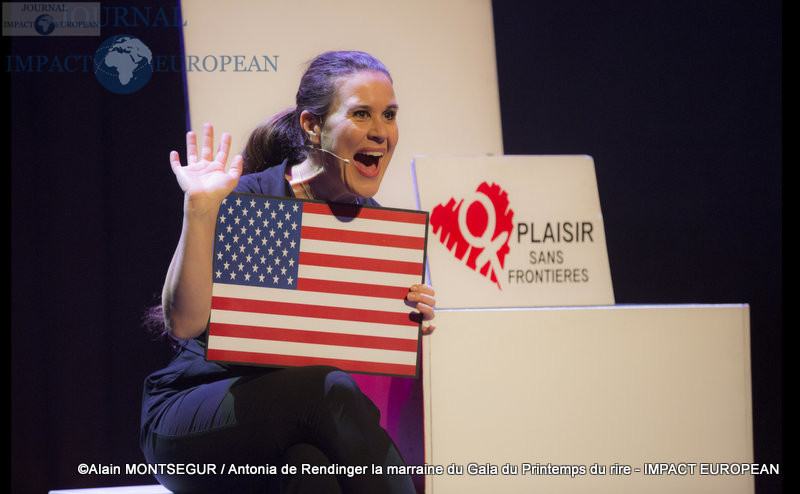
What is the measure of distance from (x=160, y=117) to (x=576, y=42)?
1.82 meters

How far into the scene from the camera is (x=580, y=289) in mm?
2363

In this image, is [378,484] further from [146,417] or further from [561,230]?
[561,230]

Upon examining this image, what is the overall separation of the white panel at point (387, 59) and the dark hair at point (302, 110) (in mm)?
298

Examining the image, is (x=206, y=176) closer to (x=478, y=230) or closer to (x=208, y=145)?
(x=208, y=145)

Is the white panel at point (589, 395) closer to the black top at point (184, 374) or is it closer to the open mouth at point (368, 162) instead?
the open mouth at point (368, 162)

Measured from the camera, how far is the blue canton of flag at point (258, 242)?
1794 millimetres

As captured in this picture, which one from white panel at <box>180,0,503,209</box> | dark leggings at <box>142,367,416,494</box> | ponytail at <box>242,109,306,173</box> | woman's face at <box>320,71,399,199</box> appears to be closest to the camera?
dark leggings at <box>142,367,416,494</box>

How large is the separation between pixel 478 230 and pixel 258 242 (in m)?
0.79

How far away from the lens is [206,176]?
1.69 metres

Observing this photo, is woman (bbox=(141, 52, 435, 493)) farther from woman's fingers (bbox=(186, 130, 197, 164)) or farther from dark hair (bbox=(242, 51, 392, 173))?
dark hair (bbox=(242, 51, 392, 173))

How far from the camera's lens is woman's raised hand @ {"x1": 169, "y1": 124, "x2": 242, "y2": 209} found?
1.65 m

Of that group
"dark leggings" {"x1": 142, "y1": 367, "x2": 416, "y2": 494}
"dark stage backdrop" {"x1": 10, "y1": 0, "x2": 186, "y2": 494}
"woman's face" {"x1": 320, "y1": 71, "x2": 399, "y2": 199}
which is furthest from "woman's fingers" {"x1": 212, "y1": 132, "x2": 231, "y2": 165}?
"dark stage backdrop" {"x1": 10, "y1": 0, "x2": 186, "y2": 494}

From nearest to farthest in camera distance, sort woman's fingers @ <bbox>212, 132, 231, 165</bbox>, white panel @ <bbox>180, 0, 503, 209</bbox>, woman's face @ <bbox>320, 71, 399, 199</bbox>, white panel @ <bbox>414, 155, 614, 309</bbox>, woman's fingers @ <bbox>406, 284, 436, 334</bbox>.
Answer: woman's fingers @ <bbox>212, 132, 231, 165</bbox> → woman's fingers @ <bbox>406, 284, 436, 334</bbox> → woman's face @ <bbox>320, 71, 399, 199</bbox> → white panel @ <bbox>414, 155, 614, 309</bbox> → white panel @ <bbox>180, 0, 503, 209</bbox>

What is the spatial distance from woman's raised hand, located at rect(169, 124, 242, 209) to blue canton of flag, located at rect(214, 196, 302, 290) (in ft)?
0.36
